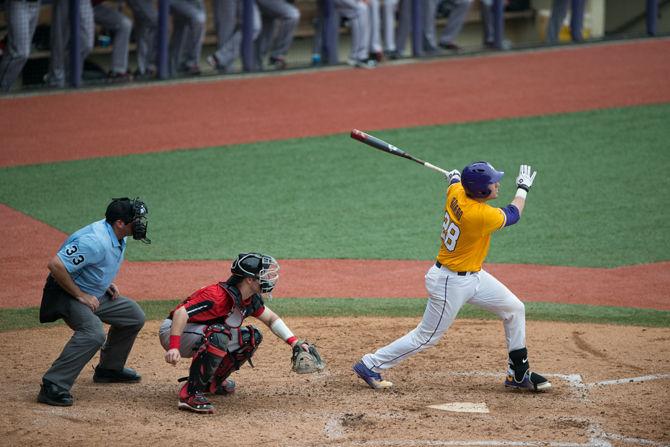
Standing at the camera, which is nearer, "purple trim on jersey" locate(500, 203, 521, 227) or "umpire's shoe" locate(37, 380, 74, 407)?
"umpire's shoe" locate(37, 380, 74, 407)

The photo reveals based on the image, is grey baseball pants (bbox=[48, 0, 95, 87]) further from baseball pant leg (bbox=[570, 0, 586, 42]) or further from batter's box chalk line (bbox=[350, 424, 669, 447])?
batter's box chalk line (bbox=[350, 424, 669, 447])

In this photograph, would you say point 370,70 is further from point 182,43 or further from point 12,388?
point 12,388

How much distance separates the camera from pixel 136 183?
1186 cm

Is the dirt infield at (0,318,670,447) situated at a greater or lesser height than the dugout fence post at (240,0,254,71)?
lesser

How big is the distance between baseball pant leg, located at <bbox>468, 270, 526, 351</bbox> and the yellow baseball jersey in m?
0.13

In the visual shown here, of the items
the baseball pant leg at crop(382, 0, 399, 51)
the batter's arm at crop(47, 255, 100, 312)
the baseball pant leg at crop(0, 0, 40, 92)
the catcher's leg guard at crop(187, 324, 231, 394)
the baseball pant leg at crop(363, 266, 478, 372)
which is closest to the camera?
the catcher's leg guard at crop(187, 324, 231, 394)

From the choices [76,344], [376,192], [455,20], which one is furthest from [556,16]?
[76,344]

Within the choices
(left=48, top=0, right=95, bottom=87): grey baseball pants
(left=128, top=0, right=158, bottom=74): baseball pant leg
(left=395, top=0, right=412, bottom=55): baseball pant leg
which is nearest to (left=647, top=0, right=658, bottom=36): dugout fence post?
(left=395, top=0, right=412, bottom=55): baseball pant leg

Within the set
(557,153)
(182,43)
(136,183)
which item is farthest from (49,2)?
(557,153)

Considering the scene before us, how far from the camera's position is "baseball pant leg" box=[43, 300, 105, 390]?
5.99 metres

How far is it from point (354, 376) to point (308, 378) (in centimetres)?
31

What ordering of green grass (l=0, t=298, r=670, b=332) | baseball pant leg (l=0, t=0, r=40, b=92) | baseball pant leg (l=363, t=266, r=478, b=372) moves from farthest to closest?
baseball pant leg (l=0, t=0, r=40, b=92) → green grass (l=0, t=298, r=670, b=332) → baseball pant leg (l=363, t=266, r=478, b=372)

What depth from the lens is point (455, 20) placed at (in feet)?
60.1

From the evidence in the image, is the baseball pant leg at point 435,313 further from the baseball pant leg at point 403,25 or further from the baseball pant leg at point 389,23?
the baseball pant leg at point 403,25
